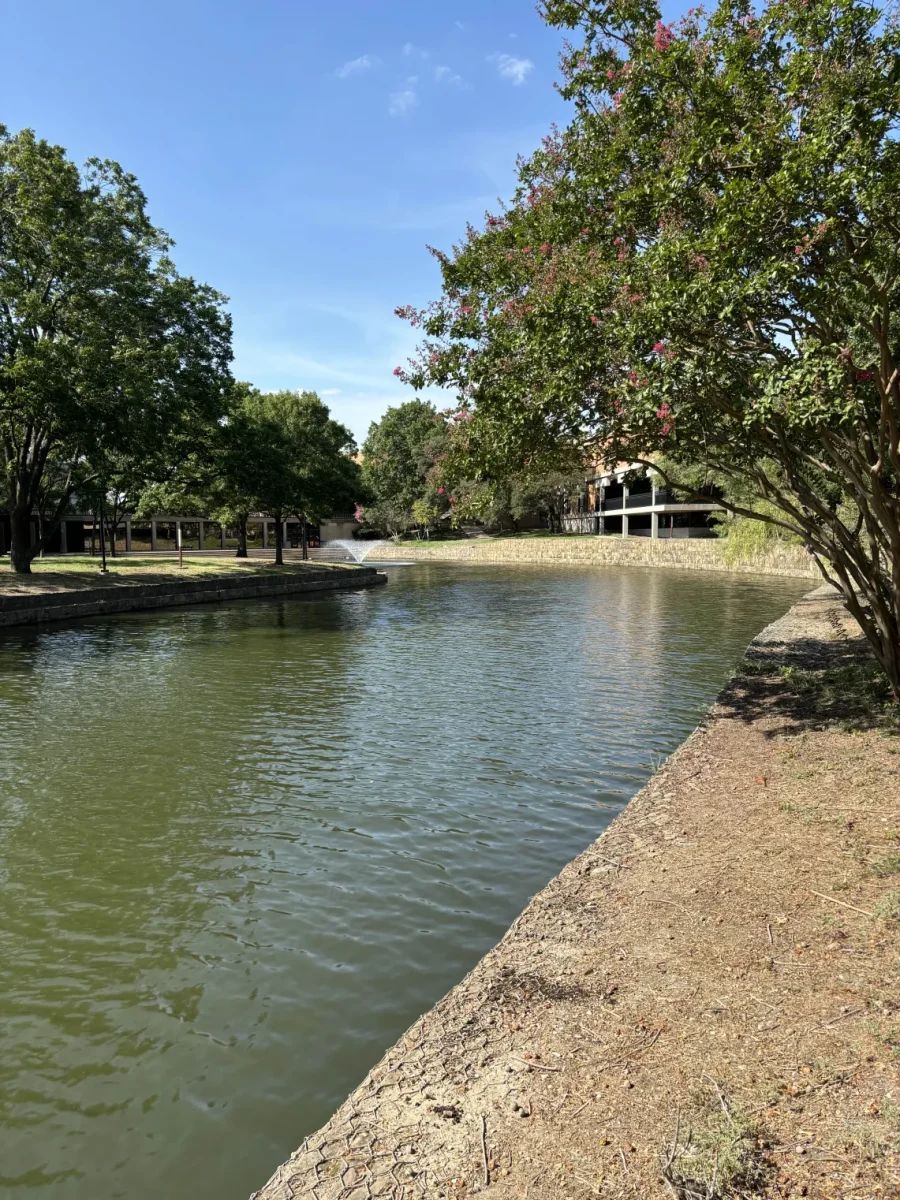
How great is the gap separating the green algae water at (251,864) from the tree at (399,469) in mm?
66648

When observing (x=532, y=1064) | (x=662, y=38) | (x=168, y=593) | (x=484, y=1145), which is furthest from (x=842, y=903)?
(x=168, y=593)

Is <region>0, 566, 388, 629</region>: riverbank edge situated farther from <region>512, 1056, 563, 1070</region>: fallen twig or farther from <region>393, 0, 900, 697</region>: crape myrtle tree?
<region>512, 1056, 563, 1070</region>: fallen twig

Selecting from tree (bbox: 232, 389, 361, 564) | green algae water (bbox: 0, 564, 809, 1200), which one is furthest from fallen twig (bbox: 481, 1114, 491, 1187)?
tree (bbox: 232, 389, 361, 564)

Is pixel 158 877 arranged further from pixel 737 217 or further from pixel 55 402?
pixel 55 402

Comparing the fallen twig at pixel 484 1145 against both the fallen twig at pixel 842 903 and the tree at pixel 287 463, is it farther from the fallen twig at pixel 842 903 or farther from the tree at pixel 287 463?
the tree at pixel 287 463

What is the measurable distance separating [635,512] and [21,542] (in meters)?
50.4

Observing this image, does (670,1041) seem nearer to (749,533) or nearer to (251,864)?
(251,864)

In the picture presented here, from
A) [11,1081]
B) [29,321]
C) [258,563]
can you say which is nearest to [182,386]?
[29,321]

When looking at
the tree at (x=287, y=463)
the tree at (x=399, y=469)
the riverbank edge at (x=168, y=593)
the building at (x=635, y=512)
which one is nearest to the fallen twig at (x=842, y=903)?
the riverbank edge at (x=168, y=593)

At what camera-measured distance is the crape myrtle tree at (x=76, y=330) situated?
24.1m

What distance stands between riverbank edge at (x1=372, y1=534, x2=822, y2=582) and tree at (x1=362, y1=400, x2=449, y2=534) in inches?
235

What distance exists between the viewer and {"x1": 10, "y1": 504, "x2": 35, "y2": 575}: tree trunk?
28.4m

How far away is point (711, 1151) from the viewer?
2.87m

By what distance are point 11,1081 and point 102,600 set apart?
24455 millimetres
